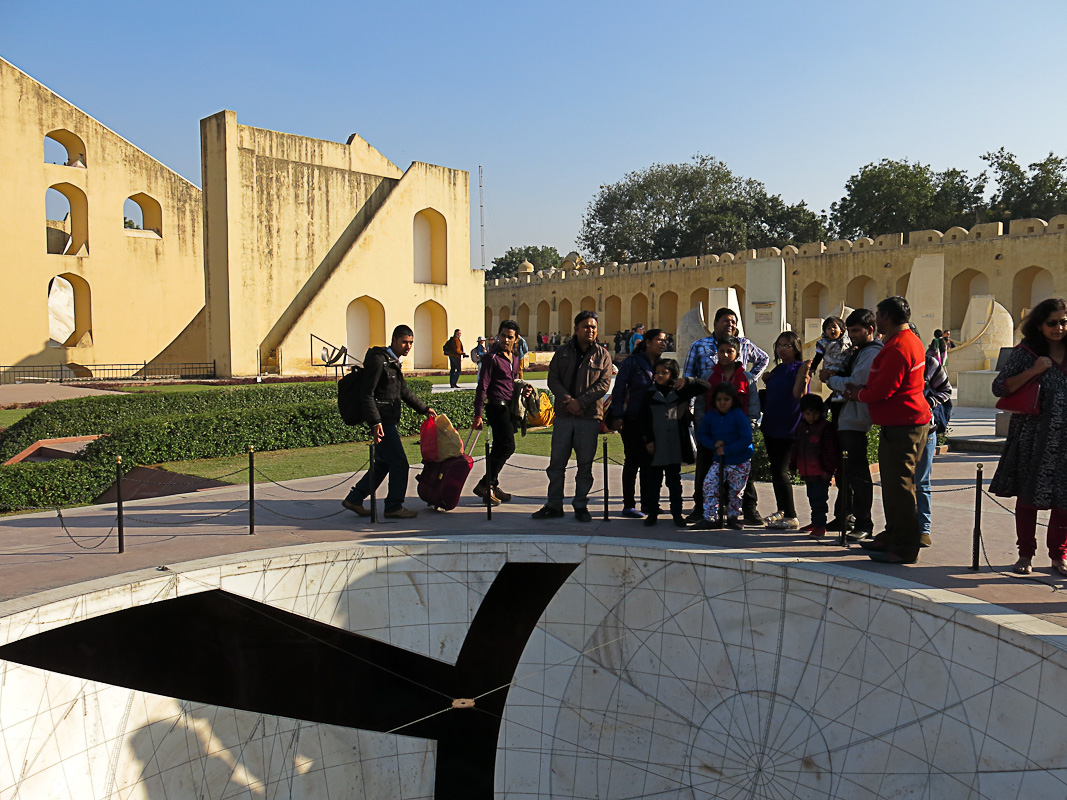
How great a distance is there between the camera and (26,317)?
2381 cm

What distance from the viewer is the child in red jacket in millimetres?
5816

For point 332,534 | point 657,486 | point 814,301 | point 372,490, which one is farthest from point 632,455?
point 814,301

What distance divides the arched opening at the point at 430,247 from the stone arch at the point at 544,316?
78.6ft

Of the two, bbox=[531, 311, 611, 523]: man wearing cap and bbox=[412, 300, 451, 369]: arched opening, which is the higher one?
bbox=[412, 300, 451, 369]: arched opening

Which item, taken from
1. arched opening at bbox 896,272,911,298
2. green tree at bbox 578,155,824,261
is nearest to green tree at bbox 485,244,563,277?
green tree at bbox 578,155,824,261

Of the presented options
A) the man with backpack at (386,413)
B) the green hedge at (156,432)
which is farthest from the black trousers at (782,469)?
the green hedge at (156,432)

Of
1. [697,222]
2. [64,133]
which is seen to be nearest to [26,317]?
[64,133]

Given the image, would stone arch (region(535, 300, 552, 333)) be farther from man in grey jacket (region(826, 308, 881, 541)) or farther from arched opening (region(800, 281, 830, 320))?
man in grey jacket (region(826, 308, 881, 541))

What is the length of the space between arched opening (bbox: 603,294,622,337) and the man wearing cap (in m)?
41.0

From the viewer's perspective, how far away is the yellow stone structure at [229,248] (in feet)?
72.3

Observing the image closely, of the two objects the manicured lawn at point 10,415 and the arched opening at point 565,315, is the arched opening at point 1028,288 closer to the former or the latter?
the arched opening at point 565,315

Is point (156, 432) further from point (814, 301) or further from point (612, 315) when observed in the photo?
point (612, 315)

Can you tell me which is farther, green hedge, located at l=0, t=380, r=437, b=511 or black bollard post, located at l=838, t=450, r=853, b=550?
green hedge, located at l=0, t=380, r=437, b=511

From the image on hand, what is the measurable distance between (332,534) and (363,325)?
1964cm
